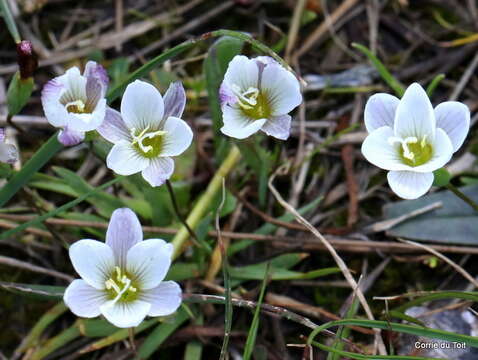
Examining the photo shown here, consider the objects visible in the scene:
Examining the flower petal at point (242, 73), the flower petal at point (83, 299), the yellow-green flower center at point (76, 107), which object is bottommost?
the flower petal at point (83, 299)

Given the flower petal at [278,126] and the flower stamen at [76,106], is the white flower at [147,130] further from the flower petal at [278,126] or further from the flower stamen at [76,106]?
the flower petal at [278,126]

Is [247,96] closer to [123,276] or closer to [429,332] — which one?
[123,276]

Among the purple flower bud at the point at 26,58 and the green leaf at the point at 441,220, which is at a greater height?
the purple flower bud at the point at 26,58

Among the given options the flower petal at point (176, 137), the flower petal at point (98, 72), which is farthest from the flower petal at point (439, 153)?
the flower petal at point (98, 72)

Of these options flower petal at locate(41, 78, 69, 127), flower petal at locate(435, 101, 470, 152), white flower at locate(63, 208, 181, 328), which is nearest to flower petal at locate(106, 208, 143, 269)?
white flower at locate(63, 208, 181, 328)

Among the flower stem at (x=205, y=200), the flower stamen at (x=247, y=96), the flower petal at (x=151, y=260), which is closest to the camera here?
the flower petal at (x=151, y=260)

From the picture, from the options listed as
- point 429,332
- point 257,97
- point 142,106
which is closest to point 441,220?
point 429,332

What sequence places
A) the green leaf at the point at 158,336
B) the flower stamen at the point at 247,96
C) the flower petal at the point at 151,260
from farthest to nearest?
the green leaf at the point at 158,336 → the flower stamen at the point at 247,96 → the flower petal at the point at 151,260
